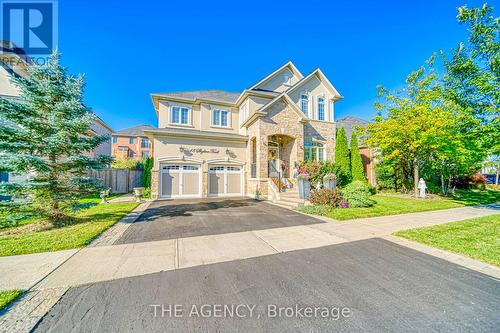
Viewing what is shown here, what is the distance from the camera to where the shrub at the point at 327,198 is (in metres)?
9.13

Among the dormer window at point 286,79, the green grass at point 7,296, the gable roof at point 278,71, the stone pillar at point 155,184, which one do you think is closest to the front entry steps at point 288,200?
the stone pillar at point 155,184

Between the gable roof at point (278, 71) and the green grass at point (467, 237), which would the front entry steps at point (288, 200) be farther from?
the gable roof at point (278, 71)

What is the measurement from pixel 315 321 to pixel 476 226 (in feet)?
25.8

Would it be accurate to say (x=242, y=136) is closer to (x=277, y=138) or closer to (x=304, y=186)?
(x=277, y=138)

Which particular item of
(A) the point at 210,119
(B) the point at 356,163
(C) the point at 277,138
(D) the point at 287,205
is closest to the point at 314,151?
(B) the point at 356,163

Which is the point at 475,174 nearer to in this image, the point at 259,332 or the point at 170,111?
the point at 259,332

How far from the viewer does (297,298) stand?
8.68ft

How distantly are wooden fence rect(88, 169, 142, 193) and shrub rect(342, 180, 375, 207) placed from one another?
691 inches

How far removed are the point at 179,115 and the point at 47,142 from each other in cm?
981

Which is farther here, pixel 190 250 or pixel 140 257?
pixel 190 250

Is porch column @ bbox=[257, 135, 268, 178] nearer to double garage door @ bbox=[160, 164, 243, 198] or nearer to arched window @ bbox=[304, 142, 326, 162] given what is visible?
double garage door @ bbox=[160, 164, 243, 198]

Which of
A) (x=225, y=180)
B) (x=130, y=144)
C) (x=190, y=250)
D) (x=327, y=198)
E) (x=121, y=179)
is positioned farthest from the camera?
(x=130, y=144)

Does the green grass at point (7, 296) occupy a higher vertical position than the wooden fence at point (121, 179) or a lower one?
lower

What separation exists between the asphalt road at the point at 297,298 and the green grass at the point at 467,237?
3.70 feet
